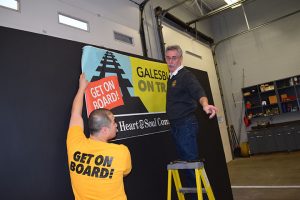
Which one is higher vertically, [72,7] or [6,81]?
[72,7]

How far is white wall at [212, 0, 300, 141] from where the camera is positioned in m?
7.69

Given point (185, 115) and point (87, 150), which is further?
point (185, 115)

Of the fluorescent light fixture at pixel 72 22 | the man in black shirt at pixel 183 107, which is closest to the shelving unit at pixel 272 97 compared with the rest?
the fluorescent light fixture at pixel 72 22

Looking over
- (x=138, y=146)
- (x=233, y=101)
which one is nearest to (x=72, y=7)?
(x=138, y=146)

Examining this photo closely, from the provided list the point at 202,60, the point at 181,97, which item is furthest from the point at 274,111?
the point at 181,97

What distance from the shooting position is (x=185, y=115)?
228 centimetres

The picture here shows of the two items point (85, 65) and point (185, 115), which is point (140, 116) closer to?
point (185, 115)

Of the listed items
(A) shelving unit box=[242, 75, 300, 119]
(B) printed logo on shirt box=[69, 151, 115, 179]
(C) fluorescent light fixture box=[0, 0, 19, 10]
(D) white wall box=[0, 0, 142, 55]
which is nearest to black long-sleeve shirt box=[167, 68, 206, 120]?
(B) printed logo on shirt box=[69, 151, 115, 179]

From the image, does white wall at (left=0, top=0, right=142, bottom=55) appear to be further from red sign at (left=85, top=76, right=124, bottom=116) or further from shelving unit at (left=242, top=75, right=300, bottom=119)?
shelving unit at (left=242, top=75, right=300, bottom=119)

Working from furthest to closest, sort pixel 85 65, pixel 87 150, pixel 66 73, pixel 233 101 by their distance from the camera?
1. pixel 233 101
2. pixel 85 65
3. pixel 66 73
4. pixel 87 150

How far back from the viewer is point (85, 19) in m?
3.47

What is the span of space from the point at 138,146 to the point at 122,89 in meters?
0.54

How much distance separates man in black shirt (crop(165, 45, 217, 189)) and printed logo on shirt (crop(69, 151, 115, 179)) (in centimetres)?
92

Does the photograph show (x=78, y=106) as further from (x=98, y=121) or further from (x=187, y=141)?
(x=187, y=141)
